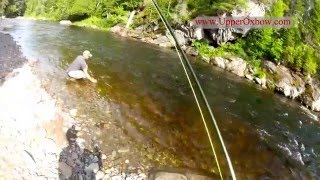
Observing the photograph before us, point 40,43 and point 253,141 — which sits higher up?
point 40,43

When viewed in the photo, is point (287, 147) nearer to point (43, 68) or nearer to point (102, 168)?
point (102, 168)

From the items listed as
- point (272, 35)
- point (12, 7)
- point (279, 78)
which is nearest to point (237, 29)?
point (272, 35)

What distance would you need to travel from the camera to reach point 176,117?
11836mm

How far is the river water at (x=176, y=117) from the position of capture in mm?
9328

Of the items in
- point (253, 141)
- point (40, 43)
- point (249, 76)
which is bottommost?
point (249, 76)

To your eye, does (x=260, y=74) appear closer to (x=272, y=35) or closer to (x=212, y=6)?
(x=272, y=35)

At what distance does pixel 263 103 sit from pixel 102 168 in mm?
12280

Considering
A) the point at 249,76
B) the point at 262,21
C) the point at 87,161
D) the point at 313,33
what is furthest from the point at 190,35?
the point at 87,161

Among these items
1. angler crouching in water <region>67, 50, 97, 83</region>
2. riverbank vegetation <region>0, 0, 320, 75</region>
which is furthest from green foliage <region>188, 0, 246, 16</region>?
angler crouching in water <region>67, 50, 97, 83</region>

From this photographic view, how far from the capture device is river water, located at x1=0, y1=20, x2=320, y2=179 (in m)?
9.33

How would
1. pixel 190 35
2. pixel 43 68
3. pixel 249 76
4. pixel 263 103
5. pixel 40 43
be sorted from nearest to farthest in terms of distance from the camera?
pixel 43 68 < pixel 263 103 < pixel 40 43 < pixel 249 76 < pixel 190 35

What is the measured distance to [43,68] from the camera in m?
14.0

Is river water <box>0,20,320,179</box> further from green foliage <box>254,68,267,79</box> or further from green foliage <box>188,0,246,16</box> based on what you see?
green foliage <box>188,0,246,16</box>

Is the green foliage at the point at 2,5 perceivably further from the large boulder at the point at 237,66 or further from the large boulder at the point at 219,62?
the large boulder at the point at 237,66
